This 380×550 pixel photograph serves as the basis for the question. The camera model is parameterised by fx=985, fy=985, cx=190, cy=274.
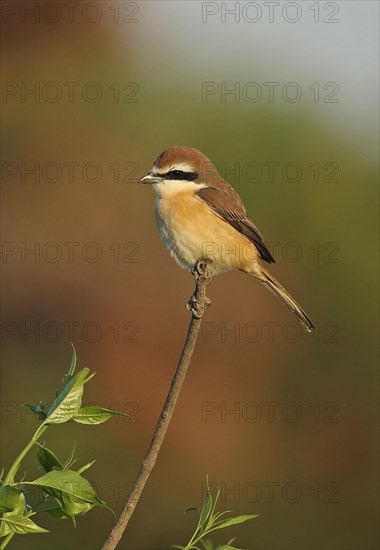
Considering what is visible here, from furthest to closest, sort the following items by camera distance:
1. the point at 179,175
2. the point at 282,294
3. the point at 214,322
→ the point at 214,322, the point at 282,294, the point at 179,175

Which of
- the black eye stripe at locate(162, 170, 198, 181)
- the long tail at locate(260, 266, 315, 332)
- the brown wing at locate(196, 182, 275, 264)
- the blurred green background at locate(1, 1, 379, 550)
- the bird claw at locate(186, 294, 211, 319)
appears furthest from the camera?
the blurred green background at locate(1, 1, 379, 550)

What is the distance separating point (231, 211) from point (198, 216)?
24cm

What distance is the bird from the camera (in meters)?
5.38

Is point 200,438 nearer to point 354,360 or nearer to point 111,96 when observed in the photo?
point 354,360

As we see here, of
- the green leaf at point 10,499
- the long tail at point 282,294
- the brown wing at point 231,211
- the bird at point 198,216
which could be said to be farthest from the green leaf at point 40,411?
the long tail at point 282,294

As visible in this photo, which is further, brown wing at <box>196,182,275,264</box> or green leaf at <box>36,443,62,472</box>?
brown wing at <box>196,182,275,264</box>

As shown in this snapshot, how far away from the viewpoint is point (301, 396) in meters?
12.1

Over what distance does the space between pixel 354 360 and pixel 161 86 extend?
14.1 ft

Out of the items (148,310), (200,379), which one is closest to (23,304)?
(148,310)

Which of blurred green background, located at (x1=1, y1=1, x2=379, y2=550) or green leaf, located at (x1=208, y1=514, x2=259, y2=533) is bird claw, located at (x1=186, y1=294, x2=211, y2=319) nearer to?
green leaf, located at (x1=208, y1=514, x2=259, y2=533)

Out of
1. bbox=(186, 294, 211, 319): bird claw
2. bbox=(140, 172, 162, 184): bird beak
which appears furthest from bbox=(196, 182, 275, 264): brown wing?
bbox=(186, 294, 211, 319): bird claw

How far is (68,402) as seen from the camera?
1614 millimetres

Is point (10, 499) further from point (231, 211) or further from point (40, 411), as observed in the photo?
point (231, 211)

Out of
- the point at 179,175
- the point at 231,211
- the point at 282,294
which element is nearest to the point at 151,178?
the point at 179,175
